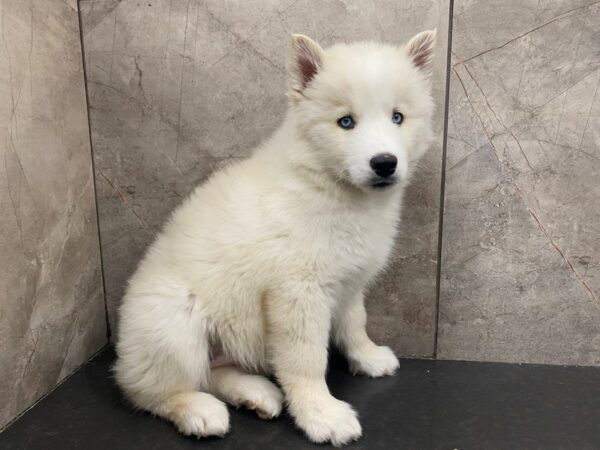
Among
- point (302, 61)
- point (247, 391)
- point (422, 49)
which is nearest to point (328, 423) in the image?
point (247, 391)

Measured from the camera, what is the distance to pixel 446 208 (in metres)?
2.60

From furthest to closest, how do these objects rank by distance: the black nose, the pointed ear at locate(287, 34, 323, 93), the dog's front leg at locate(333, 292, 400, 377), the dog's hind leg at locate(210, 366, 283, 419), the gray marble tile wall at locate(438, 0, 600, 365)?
the dog's front leg at locate(333, 292, 400, 377)
the gray marble tile wall at locate(438, 0, 600, 365)
the dog's hind leg at locate(210, 366, 283, 419)
the pointed ear at locate(287, 34, 323, 93)
the black nose

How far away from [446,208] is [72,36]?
2196 millimetres

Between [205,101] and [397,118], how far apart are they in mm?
1135

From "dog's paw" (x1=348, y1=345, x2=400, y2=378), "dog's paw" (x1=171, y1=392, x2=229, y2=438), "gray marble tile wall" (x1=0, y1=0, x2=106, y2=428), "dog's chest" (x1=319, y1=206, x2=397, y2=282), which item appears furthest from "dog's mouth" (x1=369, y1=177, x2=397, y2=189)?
"gray marble tile wall" (x1=0, y1=0, x2=106, y2=428)

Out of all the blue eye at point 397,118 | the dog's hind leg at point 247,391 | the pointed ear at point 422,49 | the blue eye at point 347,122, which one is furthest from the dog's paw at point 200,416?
the pointed ear at point 422,49

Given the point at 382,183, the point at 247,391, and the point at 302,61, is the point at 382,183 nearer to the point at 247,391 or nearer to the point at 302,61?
the point at 302,61

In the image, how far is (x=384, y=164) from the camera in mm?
1848

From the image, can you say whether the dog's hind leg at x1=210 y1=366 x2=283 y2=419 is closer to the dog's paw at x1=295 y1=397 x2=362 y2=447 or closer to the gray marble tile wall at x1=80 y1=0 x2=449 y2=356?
the dog's paw at x1=295 y1=397 x2=362 y2=447

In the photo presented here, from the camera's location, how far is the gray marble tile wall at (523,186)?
2.42 m

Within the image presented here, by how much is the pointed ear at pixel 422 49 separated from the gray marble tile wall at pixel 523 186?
1.38ft

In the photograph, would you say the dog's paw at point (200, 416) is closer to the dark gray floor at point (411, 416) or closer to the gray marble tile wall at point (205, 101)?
the dark gray floor at point (411, 416)

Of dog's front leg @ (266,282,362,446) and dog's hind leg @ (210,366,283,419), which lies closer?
dog's front leg @ (266,282,362,446)

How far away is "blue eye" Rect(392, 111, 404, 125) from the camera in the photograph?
6.64ft
